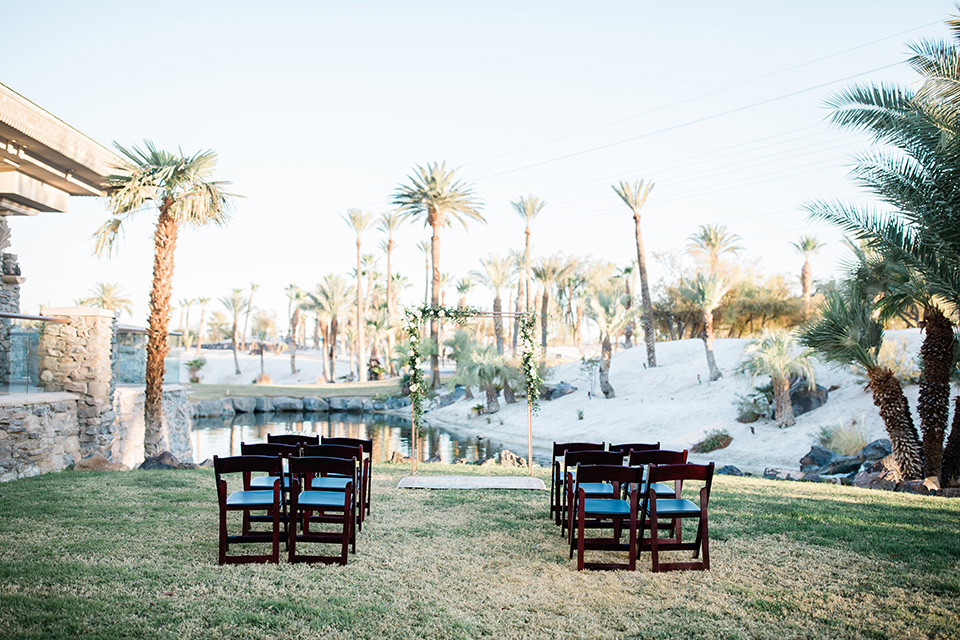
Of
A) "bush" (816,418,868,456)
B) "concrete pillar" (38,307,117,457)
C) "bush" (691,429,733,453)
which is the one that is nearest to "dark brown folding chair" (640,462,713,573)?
"concrete pillar" (38,307,117,457)

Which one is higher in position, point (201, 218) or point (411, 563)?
point (201, 218)

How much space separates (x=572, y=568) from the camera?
19.5ft

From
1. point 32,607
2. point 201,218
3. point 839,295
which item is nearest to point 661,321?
point 839,295

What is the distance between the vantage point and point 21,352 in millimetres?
12266

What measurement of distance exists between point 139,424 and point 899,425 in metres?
18.4

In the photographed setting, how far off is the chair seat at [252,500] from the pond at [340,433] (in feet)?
43.1

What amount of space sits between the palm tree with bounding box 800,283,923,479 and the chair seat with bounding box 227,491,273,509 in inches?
491

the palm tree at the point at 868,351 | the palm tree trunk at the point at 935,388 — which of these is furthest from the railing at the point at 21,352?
the palm tree trunk at the point at 935,388

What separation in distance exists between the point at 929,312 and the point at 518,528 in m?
10.1

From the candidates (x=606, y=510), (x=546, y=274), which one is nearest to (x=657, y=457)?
(x=606, y=510)

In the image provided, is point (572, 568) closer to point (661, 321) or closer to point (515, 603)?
point (515, 603)

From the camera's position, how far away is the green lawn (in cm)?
444

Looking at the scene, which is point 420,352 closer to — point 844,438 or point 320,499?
point 320,499

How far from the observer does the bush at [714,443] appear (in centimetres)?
2061
